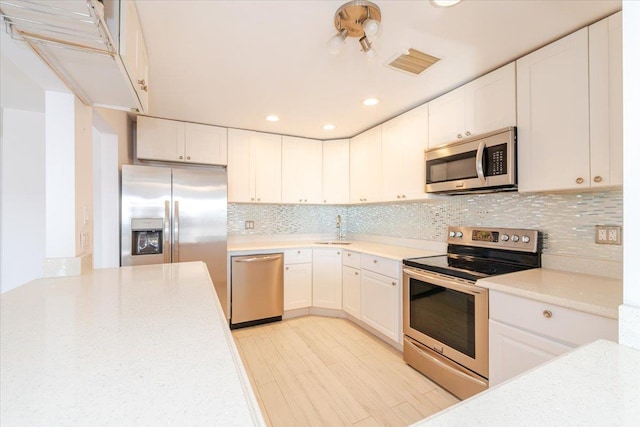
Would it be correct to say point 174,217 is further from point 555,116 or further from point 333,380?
point 555,116

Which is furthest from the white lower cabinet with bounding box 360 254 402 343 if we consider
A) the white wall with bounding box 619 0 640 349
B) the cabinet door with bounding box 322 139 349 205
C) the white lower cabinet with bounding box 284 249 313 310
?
the white wall with bounding box 619 0 640 349

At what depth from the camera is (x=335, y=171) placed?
361 centimetres

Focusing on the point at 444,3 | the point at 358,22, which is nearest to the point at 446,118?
the point at 444,3

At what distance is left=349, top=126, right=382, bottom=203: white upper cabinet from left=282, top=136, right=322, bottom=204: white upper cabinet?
436 mm

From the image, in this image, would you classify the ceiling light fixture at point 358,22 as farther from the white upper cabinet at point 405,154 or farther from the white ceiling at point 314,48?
the white upper cabinet at point 405,154

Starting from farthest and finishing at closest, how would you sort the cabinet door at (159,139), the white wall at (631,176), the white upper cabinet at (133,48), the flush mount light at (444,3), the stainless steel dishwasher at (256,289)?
the stainless steel dishwasher at (256,289), the cabinet door at (159,139), the flush mount light at (444,3), the white upper cabinet at (133,48), the white wall at (631,176)

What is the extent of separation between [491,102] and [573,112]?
50 cm

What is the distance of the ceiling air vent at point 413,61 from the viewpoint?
1743 millimetres

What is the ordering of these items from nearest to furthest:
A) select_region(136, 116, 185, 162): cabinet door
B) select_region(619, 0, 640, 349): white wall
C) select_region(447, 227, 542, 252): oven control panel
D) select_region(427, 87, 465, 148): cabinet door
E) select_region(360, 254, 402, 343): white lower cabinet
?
select_region(619, 0, 640, 349): white wall < select_region(447, 227, 542, 252): oven control panel < select_region(427, 87, 465, 148): cabinet door < select_region(360, 254, 402, 343): white lower cabinet < select_region(136, 116, 185, 162): cabinet door

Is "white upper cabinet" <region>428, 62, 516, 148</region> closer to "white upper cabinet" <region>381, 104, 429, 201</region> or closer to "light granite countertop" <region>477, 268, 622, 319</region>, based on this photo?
"white upper cabinet" <region>381, 104, 429, 201</region>

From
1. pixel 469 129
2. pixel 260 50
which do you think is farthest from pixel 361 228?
pixel 260 50

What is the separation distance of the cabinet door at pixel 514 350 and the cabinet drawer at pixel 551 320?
0.04 m

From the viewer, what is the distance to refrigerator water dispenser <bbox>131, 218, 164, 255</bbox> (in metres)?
2.49

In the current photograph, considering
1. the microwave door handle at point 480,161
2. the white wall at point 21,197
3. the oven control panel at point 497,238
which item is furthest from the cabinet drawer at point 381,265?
the white wall at point 21,197
